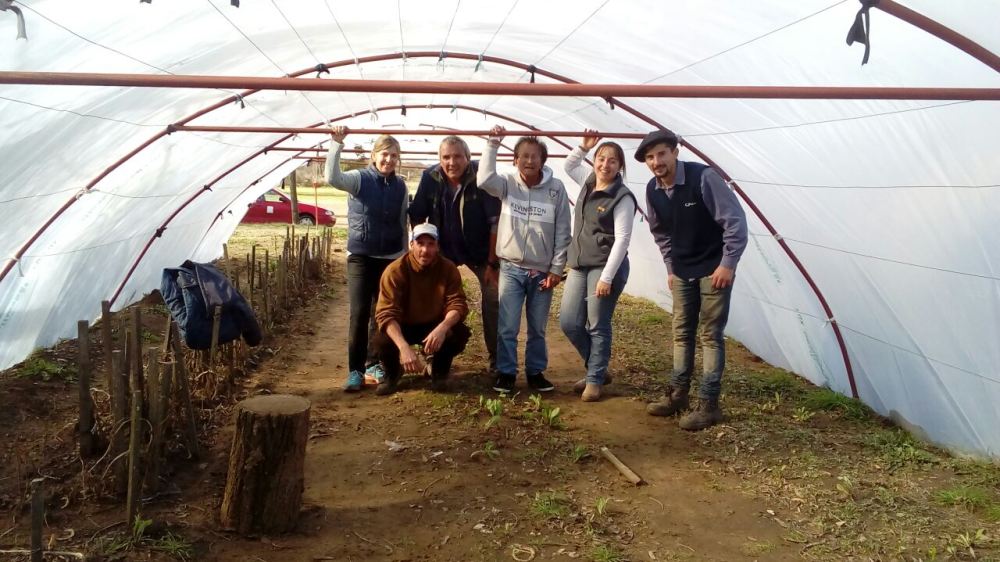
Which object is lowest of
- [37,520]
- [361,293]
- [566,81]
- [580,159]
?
[37,520]

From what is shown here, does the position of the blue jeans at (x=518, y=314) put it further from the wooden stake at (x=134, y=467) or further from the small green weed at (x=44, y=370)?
the small green weed at (x=44, y=370)

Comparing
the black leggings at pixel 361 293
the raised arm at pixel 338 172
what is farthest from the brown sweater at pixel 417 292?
the raised arm at pixel 338 172

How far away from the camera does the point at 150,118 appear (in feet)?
15.1

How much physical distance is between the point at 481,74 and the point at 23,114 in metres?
3.82

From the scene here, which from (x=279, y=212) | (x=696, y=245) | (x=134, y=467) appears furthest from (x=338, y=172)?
(x=279, y=212)

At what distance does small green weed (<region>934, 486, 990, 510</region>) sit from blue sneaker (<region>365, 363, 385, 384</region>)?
3240 millimetres

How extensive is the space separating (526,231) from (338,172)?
123 cm

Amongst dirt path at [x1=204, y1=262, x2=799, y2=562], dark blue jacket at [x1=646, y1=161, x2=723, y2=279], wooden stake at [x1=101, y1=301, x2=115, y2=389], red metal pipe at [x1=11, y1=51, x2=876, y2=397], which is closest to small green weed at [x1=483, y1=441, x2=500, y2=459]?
dirt path at [x1=204, y1=262, x2=799, y2=562]

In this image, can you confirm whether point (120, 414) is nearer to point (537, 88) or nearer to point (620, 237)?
point (537, 88)

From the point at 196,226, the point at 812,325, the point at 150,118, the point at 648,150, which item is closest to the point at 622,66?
the point at 648,150

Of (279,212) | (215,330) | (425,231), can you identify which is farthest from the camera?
(279,212)

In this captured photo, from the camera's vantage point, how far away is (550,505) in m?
3.12

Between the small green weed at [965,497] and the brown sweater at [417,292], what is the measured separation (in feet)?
8.72

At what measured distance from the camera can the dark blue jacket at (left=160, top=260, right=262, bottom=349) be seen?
4.11m
